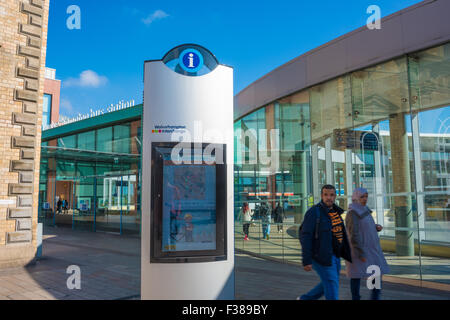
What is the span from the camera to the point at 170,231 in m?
5.07

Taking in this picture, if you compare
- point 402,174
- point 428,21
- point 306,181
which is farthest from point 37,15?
point 402,174

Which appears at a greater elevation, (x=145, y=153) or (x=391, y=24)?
(x=391, y=24)

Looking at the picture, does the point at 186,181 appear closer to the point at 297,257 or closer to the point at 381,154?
the point at 297,257

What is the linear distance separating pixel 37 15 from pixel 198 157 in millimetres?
7294

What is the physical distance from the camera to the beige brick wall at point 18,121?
8836 mm

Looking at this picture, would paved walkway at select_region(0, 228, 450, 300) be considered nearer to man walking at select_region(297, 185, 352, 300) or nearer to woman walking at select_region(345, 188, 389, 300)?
woman walking at select_region(345, 188, 389, 300)

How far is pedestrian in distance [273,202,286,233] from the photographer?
1065 cm

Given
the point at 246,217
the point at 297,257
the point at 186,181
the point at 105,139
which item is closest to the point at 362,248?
the point at 186,181

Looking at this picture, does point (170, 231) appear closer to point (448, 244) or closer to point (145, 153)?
point (145, 153)

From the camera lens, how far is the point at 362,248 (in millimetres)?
4754

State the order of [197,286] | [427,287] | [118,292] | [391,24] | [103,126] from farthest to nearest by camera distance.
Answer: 1. [103,126]
2. [391,24]
3. [427,287]
4. [118,292]
5. [197,286]

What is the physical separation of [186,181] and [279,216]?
639 centimetres

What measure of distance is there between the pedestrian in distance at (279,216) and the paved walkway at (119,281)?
105 cm

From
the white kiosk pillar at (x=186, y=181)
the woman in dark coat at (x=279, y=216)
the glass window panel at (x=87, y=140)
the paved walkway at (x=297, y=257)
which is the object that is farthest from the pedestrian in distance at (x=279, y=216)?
the glass window panel at (x=87, y=140)
